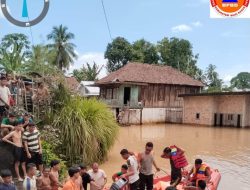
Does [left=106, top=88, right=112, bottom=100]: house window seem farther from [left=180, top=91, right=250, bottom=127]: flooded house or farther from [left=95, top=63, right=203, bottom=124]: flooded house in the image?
[left=180, top=91, right=250, bottom=127]: flooded house

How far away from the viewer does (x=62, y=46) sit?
44.5 m

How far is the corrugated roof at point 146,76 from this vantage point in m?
36.1

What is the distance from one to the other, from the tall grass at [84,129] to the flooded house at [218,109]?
21674mm

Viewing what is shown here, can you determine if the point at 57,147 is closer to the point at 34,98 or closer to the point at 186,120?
the point at 34,98

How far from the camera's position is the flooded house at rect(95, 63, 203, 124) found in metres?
34.9

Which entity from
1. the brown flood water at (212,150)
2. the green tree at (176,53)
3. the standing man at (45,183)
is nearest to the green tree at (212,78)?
the green tree at (176,53)

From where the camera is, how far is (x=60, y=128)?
12.4 m

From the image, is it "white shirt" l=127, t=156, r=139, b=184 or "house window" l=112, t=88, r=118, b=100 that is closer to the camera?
"white shirt" l=127, t=156, r=139, b=184

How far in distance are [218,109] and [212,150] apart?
15656 millimetres

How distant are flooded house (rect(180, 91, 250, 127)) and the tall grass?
Result: 853 inches

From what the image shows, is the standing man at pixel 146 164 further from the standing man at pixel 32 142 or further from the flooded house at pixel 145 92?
the flooded house at pixel 145 92

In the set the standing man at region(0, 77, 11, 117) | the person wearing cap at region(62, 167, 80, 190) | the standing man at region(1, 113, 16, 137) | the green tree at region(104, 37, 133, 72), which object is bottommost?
the person wearing cap at region(62, 167, 80, 190)

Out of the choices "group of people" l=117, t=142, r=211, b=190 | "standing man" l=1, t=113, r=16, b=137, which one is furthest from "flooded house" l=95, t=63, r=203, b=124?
"group of people" l=117, t=142, r=211, b=190

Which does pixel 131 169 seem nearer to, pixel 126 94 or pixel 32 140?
pixel 32 140
